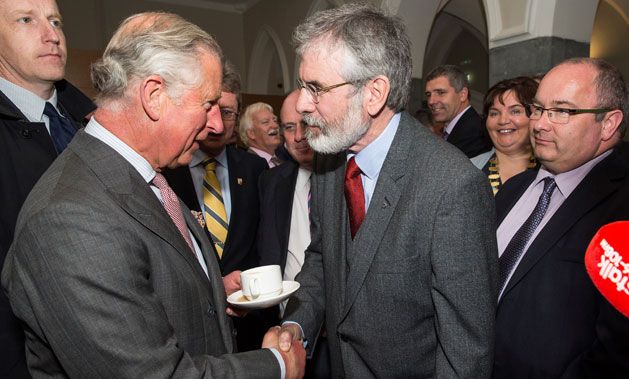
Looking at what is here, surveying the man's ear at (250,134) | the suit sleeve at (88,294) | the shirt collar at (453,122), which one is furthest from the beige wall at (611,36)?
the suit sleeve at (88,294)

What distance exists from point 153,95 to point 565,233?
1395mm

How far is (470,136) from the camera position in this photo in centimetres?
362

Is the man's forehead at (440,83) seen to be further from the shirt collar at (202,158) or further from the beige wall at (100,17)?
the beige wall at (100,17)

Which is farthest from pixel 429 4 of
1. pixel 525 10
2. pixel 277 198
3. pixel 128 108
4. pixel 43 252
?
pixel 43 252

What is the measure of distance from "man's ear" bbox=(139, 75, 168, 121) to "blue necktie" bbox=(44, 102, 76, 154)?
790mm

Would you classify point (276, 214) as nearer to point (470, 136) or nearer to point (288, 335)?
point (288, 335)

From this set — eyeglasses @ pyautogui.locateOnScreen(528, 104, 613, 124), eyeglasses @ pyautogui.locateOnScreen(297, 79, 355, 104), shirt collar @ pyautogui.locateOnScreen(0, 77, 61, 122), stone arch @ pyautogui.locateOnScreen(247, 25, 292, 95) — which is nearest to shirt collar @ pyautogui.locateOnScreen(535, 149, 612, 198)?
eyeglasses @ pyautogui.locateOnScreen(528, 104, 613, 124)

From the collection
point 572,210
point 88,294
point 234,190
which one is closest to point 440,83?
point 234,190

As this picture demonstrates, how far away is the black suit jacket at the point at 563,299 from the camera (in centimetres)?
136

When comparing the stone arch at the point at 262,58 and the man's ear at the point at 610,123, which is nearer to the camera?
the man's ear at the point at 610,123

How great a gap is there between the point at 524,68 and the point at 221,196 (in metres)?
3.35

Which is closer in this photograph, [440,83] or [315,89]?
[315,89]

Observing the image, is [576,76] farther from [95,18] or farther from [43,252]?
[95,18]

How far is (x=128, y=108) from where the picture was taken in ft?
3.72
